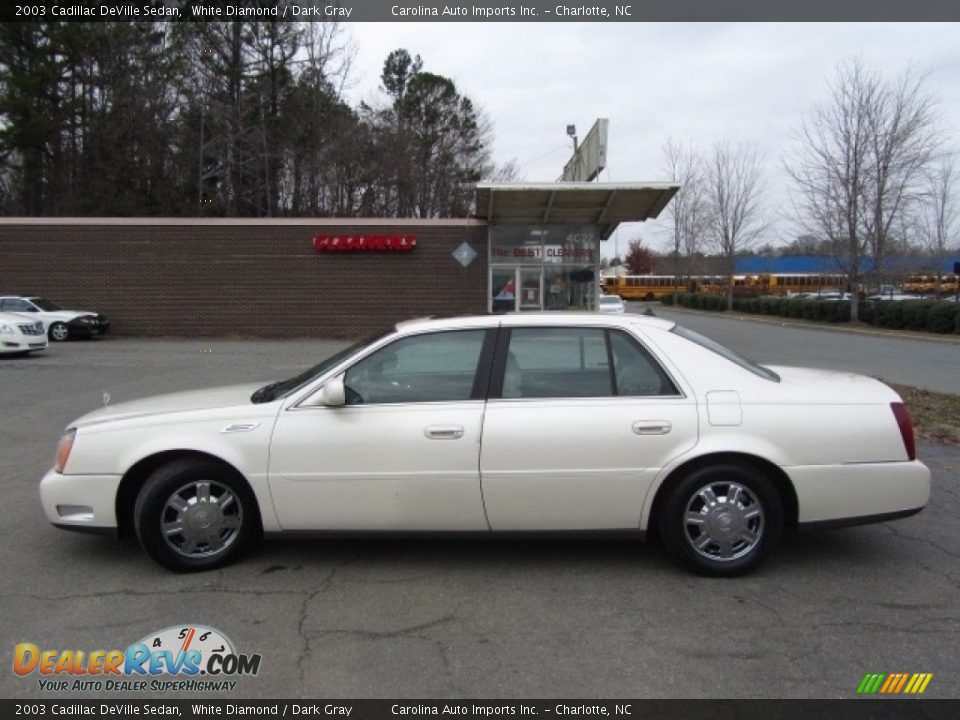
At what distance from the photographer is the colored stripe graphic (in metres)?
2.98

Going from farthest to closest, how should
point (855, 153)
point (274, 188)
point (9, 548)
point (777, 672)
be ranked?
1. point (274, 188)
2. point (855, 153)
3. point (9, 548)
4. point (777, 672)

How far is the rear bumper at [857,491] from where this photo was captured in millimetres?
4047

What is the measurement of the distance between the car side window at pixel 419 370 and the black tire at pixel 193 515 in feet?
2.91

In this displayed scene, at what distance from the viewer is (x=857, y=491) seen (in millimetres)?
4066

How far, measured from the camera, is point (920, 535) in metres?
4.82

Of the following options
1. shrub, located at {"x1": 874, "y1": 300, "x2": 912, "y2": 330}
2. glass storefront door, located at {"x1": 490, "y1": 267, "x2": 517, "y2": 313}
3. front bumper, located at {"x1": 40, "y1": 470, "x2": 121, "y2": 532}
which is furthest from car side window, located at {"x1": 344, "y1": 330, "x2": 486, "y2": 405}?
shrub, located at {"x1": 874, "y1": 300, "x2": 912, "y2": 330}

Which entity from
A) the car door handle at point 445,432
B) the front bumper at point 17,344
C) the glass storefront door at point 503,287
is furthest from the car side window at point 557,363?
the glass storefront door at point 503,287

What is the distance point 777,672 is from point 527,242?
64.2 ft

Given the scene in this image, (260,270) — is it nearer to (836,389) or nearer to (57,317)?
(57,317)

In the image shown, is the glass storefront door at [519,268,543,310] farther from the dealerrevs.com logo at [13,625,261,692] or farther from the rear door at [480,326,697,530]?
the dealerrevs.com logo at [13,625,261,692]

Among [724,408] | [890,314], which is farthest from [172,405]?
[890,314]

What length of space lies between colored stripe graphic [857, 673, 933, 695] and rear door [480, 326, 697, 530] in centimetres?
137

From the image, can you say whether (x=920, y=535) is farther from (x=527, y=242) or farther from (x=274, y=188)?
(x=274, y=188)
